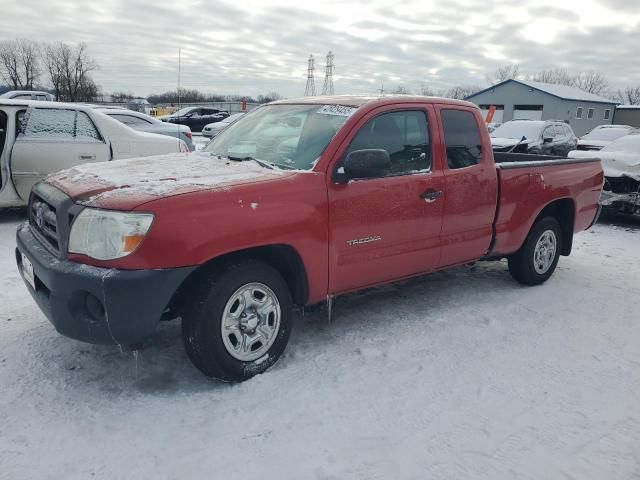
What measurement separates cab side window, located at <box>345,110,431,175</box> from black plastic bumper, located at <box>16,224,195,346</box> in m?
1.66

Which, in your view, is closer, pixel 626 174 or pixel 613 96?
pixel 626 174

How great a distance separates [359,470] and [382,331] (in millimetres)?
1678

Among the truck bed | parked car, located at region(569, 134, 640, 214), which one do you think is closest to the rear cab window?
the truck bed

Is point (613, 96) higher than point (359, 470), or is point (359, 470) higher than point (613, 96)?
point (613, 96)

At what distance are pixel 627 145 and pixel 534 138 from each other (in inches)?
183

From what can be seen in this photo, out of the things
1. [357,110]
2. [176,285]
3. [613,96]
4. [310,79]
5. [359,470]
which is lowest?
[359,470]

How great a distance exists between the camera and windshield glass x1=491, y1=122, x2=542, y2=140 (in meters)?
14.3

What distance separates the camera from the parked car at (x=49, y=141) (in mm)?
6750

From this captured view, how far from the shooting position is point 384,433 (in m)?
2.80

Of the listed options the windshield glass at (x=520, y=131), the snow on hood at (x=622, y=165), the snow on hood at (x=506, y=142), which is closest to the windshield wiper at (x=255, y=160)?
the snow on hood at (x=622, y=165)

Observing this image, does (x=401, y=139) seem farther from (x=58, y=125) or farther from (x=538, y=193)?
(x=58, y=125)

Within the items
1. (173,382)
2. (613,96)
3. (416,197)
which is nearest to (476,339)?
(416,197)

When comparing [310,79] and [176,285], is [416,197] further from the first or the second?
[310,79]

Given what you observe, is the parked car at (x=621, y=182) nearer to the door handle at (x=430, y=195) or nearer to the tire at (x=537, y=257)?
the tire at (x=537, y=257)
